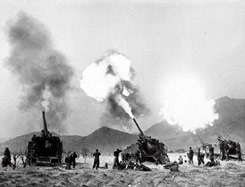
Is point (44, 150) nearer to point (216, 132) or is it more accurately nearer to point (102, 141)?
point (102, 141)

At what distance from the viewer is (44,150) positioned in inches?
984

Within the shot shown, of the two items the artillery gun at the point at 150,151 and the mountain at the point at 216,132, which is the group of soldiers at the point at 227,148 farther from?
the mountain at the point at 216,132

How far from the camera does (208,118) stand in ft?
122

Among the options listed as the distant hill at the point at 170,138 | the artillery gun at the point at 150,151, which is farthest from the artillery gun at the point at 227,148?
the distant hill at the point at 170,138

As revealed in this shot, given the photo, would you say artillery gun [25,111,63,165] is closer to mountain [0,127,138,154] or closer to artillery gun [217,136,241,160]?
artillery gun [217,136,241,160]

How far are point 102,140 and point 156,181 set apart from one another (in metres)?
100.0

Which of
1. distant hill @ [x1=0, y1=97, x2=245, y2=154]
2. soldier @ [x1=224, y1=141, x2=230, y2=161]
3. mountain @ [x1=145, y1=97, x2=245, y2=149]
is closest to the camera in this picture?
soldier @ [x1=224, y1=141, x2=230, y2=161]

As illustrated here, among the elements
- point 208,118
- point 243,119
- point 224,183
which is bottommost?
point 224,183

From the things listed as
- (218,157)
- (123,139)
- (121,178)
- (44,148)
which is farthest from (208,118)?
(123,139)

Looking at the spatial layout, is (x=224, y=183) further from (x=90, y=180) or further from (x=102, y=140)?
(x=102, y=140)

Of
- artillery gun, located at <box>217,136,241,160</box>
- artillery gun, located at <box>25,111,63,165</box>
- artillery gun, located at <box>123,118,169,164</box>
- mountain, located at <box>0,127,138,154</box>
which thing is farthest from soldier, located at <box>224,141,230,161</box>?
mountain, located at <box>0,127,138,154</box>

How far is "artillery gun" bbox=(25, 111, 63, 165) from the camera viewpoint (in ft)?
78.1

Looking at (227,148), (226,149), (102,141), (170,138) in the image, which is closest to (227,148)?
(227,148)

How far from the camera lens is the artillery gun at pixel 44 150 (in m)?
23.8
